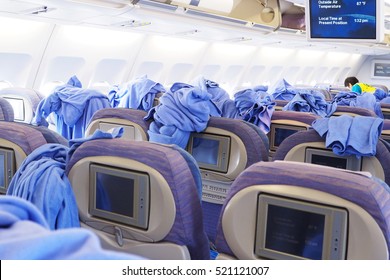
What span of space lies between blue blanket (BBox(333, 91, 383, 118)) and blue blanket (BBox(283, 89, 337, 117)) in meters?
1.06

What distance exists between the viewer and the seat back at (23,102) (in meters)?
5.05

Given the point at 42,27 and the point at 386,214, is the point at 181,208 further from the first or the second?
the point at 42,27

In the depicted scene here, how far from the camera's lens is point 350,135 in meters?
2.88

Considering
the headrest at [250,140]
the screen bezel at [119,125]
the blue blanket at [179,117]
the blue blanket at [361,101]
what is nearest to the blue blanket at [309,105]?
the blue blanket at [361,101]

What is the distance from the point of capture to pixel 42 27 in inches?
256

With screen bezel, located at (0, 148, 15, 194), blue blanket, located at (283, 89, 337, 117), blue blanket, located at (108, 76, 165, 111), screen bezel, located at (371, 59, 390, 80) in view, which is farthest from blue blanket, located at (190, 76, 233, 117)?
screen bezel, located at (371, 59, 390, 80)

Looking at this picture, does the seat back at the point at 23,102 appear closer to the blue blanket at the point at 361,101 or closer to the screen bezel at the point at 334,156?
the screen bezel at the point at 334,156

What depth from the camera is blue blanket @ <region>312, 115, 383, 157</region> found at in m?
2.80

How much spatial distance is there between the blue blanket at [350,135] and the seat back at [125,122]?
120 centimetres

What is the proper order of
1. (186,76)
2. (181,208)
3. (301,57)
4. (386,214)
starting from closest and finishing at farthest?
(386,214)
(181,208)
(186,76)
(301,57)

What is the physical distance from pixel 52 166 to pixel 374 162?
1.77 metres

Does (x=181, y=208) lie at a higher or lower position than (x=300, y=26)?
lower

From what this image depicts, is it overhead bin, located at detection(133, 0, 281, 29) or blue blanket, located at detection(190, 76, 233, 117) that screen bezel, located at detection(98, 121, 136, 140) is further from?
overhead bin, located at detection(133, 0, 281, 29)
